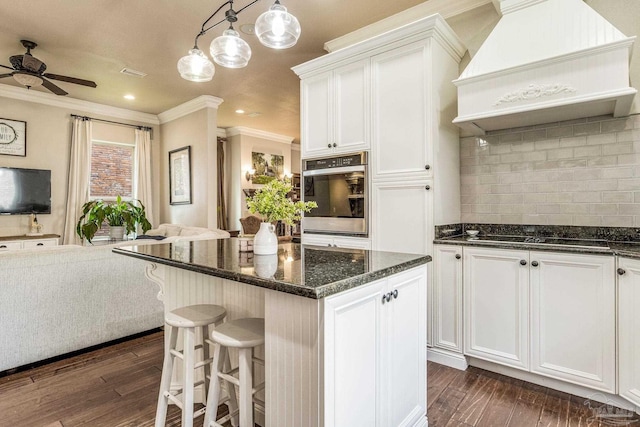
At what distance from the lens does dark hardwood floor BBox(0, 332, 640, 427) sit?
186 centimetres

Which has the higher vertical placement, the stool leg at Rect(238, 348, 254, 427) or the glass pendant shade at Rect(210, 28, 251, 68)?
the glass pendant shade at Rect(210, 28, 251, 68)

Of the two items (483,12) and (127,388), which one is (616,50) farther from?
(127,388)

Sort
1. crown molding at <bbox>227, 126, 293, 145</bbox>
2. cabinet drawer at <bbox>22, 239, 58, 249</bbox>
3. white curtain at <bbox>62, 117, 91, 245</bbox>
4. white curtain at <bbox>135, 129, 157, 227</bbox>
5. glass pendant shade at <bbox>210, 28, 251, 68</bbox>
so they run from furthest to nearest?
crown molding at <bbox>227, 126, 293, 145</bbox>
white curtain at <bbox>135, 129, 157, 227</bbox>
white curtain at <bbox>62, 117, 91, 245</bbox>
cabinet drawer at <bbox>22, 239, 58, 249</bbox>
glass pendant shade at <bbox>210, 28, 251, 68</bbox>

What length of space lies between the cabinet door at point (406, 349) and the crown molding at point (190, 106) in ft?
15.7

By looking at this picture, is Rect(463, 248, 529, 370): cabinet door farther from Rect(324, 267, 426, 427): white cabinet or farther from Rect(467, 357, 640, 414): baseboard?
Rect(324, 267, 426, 427): white cabinet

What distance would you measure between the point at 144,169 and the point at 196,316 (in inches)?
211

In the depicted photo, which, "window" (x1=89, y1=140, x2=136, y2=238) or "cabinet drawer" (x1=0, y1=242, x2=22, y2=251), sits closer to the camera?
"cabinet drawer" (x1=0, y1=242, x2=22, y2=251)

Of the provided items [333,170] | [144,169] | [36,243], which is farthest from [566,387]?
[144,169]

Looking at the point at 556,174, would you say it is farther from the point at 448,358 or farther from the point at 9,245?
the point at 9,245

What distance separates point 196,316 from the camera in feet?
5.56

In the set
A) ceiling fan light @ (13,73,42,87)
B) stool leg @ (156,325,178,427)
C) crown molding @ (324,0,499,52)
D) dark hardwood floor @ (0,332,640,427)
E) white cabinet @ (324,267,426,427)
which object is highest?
crown molding @ (324,0,499,52)

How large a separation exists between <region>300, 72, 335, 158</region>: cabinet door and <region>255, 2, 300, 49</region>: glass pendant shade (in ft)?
3.78

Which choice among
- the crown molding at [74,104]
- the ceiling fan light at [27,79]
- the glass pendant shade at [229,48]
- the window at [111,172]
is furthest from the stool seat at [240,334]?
the crown molding at [74,104]

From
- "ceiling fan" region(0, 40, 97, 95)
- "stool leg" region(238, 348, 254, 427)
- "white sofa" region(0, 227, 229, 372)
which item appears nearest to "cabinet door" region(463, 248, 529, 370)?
"stool leg" region(238, 348, 254, 427)
